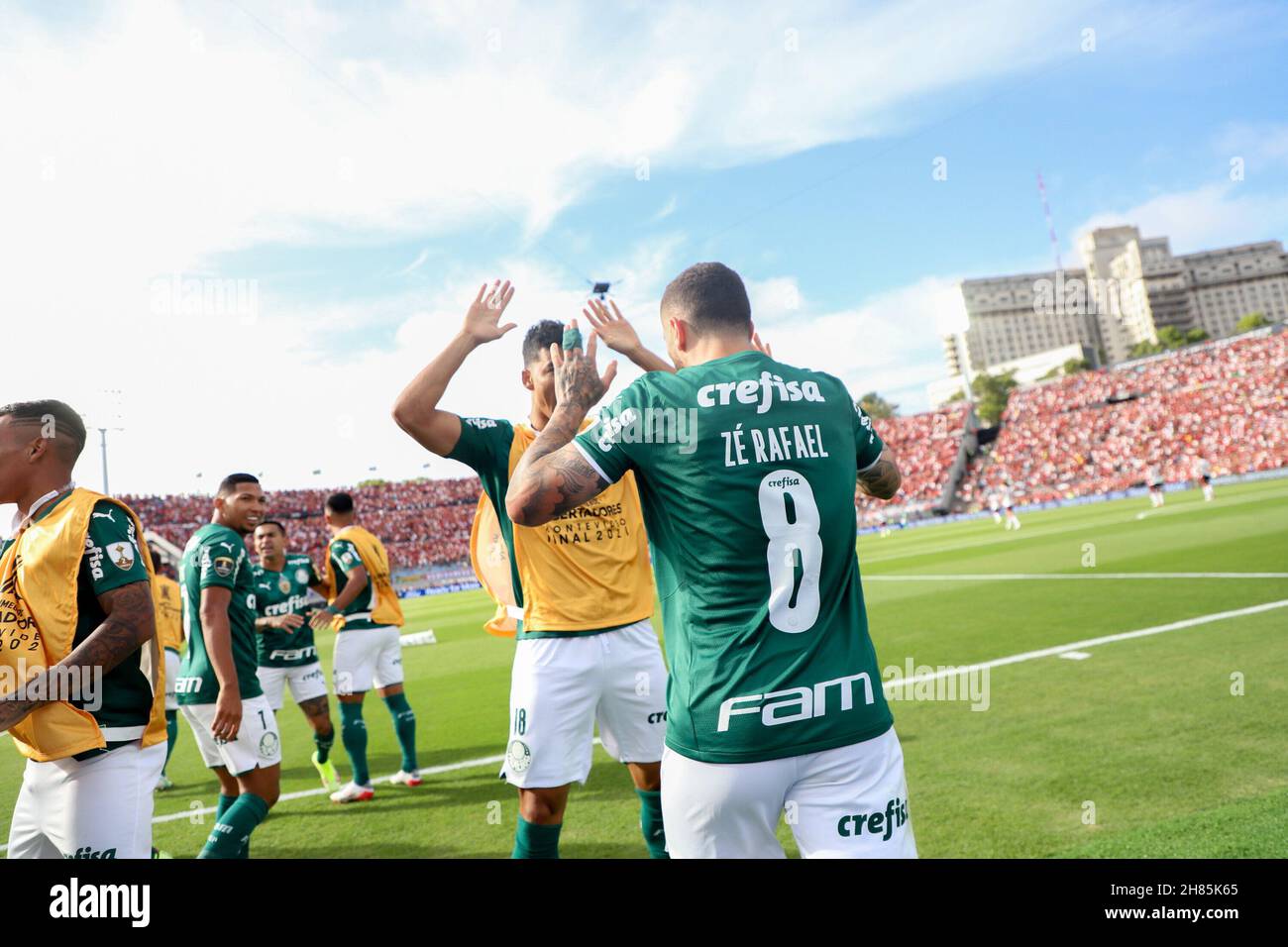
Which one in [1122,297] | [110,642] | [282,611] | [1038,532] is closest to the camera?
[110,642]

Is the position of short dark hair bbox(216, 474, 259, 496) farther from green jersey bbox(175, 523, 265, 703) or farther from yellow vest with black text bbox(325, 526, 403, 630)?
yellow vest with black text bbox(325, 526, 403, 630)

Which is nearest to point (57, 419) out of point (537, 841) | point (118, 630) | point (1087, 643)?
point (118, 630)

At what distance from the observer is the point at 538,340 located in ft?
12.9

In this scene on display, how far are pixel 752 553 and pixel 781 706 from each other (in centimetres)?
42

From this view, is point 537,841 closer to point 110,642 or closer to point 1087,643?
point 110,642

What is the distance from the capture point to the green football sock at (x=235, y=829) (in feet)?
14.0

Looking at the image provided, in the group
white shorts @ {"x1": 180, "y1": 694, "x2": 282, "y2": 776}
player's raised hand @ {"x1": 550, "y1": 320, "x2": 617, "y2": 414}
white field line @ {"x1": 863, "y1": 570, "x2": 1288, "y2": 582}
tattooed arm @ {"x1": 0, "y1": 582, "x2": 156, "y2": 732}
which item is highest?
player's raised hand @ {"x1": 550, "y1": 320, "x2": 617, "y2": 414}

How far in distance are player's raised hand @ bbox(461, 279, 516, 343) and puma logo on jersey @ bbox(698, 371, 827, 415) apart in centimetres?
135

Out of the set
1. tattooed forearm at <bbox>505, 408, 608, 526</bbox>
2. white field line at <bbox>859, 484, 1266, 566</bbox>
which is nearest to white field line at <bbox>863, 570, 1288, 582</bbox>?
white field line at <bbox>859, 484, 1266, 566</bbox>

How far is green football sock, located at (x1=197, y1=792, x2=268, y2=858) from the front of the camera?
427 cm

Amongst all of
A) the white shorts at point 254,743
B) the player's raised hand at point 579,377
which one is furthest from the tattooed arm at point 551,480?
the white shorts at point 254,743

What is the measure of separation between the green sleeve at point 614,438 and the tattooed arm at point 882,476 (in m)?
0.87

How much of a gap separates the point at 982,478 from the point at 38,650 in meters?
59.9
